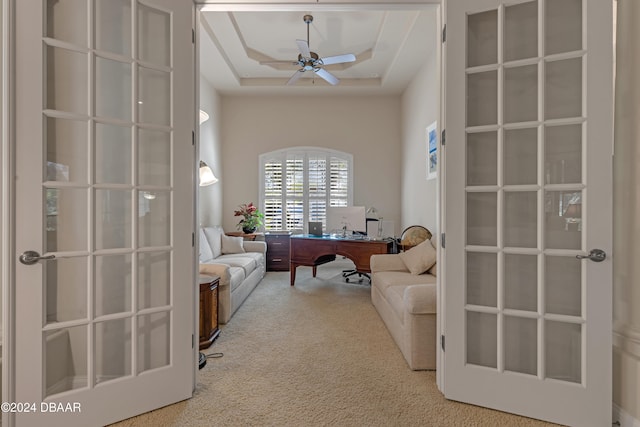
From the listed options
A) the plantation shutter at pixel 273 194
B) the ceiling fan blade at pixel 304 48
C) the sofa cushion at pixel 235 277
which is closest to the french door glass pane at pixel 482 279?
the sofa cushion at pixel 235 277

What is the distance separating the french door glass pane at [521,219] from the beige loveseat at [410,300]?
0.75 metres

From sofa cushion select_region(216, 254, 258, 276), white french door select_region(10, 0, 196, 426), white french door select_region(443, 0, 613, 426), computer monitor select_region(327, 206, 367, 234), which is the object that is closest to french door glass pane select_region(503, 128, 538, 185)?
white french door select_region(443, 0, 613, 426)

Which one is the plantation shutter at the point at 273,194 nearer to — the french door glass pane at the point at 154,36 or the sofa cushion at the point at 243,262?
the sofa cushion at the point at 243,262

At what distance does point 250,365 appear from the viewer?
8.05 feet

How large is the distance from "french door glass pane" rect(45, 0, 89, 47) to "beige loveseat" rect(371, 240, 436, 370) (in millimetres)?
2705

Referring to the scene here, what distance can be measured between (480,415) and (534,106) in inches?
73.2

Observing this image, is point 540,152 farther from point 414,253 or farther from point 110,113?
point 110,113

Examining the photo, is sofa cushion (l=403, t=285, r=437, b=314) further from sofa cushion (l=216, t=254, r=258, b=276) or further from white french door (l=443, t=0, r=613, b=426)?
sofa cushion (l=216, t=254, r=258, b=276)

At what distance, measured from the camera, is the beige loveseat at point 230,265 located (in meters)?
3.36

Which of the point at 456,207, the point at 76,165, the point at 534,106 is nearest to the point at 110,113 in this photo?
the point at 76,165

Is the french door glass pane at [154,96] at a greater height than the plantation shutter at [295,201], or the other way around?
the french door glass pane at [154,96]

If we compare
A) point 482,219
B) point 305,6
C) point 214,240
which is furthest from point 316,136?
point 482,219

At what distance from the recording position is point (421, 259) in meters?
3.50
